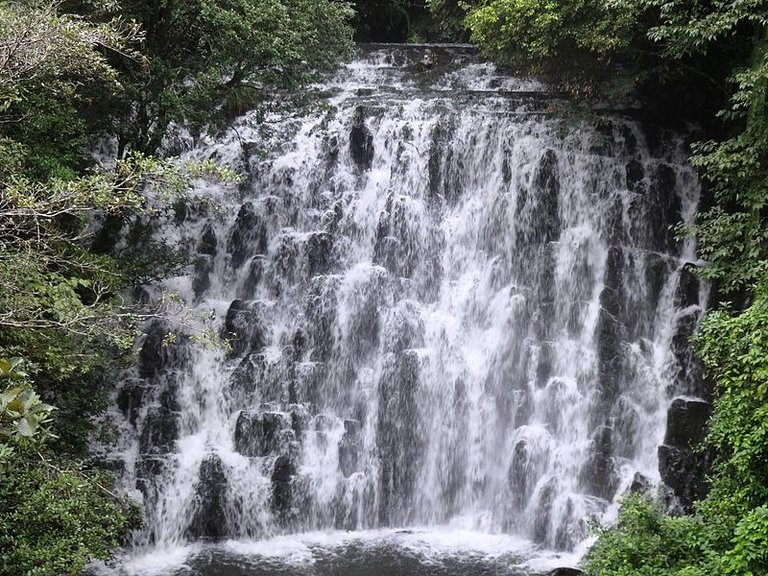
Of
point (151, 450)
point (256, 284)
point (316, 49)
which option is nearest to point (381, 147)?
point (316, 49)

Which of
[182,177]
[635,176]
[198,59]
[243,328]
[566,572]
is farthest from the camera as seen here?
[635,176]

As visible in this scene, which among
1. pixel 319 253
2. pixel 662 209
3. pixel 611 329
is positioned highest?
pixel 662 209

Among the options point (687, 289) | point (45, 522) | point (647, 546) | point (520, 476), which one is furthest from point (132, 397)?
point (687, 289)

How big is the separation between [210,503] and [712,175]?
427 inches

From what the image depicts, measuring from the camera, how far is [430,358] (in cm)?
1515

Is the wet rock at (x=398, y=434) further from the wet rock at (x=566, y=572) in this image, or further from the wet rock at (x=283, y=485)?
the wet rock at (x=566, y=572)

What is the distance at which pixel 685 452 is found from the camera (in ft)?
43.5

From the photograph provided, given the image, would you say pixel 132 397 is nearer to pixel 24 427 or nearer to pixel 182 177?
pixel 182 177

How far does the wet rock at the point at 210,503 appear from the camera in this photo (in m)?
13.6

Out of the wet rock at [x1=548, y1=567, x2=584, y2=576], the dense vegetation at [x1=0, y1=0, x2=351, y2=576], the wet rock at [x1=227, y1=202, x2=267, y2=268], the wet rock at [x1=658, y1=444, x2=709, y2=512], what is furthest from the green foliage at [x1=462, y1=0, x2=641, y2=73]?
the wet rock at [x1=548, y1=567, x2=584, y2=576]

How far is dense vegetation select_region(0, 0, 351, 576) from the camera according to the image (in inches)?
320

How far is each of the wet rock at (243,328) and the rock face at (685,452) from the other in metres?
8.23

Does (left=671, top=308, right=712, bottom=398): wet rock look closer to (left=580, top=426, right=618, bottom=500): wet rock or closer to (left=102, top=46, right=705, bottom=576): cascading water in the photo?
(left=102, top=46, right=705, bottom=576): cascading water

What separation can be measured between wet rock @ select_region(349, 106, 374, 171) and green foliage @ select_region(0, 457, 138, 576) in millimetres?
10091
